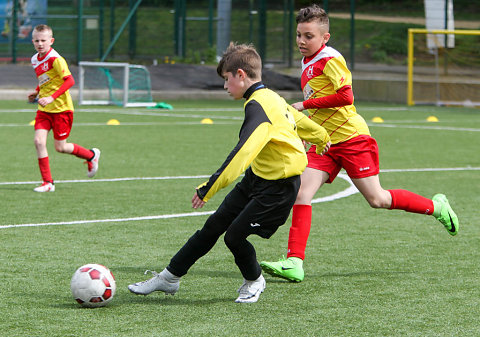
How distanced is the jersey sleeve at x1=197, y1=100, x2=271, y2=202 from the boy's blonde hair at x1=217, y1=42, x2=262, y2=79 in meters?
0.28

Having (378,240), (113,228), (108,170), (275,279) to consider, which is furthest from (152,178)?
(275,279)

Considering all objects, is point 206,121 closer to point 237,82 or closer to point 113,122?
point 113,122

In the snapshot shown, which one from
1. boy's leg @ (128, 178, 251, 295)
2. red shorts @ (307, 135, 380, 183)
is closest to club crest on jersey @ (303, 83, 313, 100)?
red shorts @ (307, 135, 380, 183)

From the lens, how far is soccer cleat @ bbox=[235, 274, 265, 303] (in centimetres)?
511

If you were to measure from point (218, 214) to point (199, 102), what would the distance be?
2051 cm

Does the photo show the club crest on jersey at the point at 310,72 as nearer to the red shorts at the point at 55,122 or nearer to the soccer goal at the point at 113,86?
the red shorts at the point at 55,122

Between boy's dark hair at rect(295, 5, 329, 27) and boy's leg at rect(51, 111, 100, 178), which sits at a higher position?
boy's dark hair at rect(295, 5, 329, 27)

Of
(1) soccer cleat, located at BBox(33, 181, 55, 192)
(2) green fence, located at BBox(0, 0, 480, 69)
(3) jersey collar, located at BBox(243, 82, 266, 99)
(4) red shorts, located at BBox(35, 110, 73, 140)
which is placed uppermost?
(2) green fence, located at BBox(0, 0, 480, 69)

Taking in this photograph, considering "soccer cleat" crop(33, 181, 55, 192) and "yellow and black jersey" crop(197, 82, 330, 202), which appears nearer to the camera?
"yellow and black jersey" crop(197, 82, 330, 202)

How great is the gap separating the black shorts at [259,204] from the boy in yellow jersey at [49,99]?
4666 millimetres

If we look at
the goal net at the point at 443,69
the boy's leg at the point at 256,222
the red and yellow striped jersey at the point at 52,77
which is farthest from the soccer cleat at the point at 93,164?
the goal net at the point at 443,69

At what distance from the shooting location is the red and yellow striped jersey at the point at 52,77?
9.77 metres

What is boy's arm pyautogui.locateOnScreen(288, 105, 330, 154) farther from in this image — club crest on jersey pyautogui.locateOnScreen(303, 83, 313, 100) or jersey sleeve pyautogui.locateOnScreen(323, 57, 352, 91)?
club crest on jersey pyautogui.locateOnScreen(303, 83, 313, 100)

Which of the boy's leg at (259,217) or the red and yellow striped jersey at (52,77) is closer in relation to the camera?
the boy's leg at (259,217)
